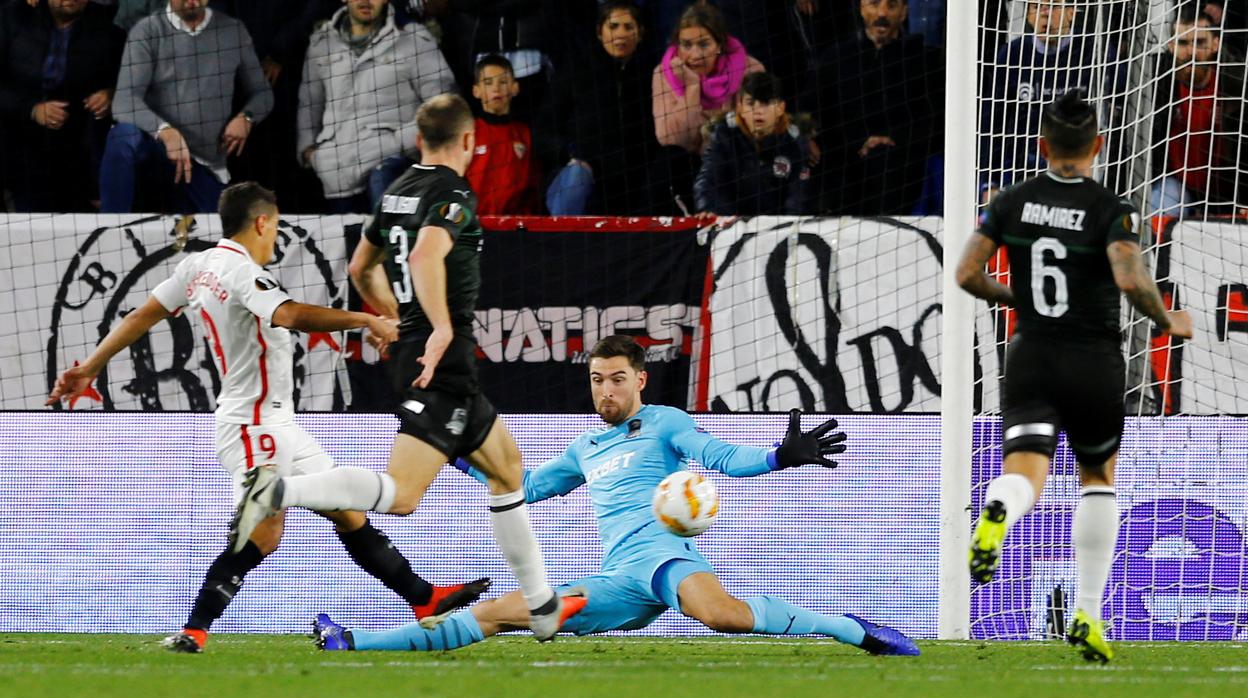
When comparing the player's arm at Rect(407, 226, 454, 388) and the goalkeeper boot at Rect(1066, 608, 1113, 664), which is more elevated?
the player's arm at Rect(407, 226, 454, 388)

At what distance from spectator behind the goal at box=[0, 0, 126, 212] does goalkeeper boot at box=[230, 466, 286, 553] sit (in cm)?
580

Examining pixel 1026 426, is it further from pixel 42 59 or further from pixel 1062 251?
pixel 42 59

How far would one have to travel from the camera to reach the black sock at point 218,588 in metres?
5.61

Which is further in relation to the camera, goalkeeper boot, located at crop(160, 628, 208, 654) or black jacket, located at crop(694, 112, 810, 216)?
black jacket, located at crop(694, 112, 810, 216)

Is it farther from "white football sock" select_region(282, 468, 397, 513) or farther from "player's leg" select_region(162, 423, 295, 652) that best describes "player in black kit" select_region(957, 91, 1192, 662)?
"player's leg" select_region(162, 423, 295, 652)

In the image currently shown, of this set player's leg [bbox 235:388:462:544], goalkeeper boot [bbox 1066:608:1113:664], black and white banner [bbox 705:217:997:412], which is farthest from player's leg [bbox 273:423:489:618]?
black and white banner [bbox 705:217:997:412]

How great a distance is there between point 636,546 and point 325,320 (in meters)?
1.41

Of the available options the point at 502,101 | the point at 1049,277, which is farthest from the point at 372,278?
the point at 502,101

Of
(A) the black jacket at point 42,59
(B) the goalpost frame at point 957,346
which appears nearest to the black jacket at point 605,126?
(A) the black jacket at point 42,59

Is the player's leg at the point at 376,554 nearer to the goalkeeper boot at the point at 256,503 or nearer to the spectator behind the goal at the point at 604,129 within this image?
the goalkeeper boot at the point at 256,503

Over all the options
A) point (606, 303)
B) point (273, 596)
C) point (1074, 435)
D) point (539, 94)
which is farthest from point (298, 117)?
point (1074, 435)

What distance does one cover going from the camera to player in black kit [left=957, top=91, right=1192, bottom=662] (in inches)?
207

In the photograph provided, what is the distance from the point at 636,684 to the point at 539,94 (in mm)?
6636

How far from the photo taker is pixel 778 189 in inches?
390
